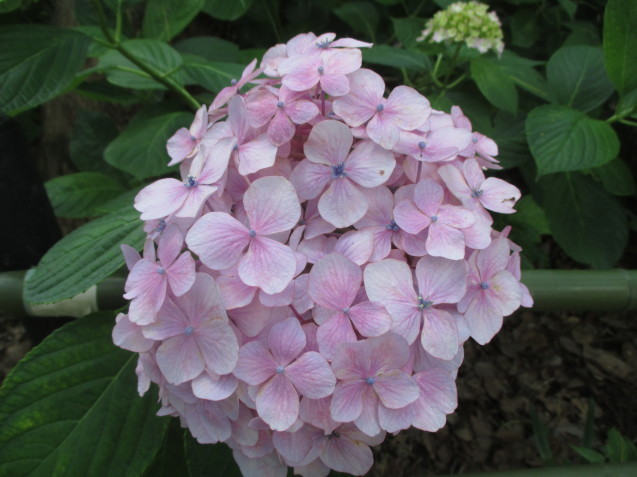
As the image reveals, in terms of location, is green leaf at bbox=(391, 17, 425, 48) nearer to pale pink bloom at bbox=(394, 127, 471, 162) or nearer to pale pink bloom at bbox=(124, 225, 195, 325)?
pale pink bloom at bbox=(394, 127, 471, 162)

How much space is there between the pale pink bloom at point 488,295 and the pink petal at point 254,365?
0.51ft

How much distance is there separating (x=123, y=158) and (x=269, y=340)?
2.41ft

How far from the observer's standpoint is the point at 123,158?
3.34ft

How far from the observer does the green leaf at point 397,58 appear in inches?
42.6

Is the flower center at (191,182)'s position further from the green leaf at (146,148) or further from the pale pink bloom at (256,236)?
the green leaf at (146,148)

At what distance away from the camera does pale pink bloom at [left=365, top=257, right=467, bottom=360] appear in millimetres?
395

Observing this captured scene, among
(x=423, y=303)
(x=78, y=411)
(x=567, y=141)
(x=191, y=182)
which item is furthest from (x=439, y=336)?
(x=567, y=141)

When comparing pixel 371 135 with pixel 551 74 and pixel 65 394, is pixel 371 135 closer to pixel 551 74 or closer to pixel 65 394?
pixel 65 394

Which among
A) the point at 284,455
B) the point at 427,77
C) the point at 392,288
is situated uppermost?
the point at 392,288

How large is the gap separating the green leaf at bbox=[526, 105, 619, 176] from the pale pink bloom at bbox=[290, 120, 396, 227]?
22.5 inches

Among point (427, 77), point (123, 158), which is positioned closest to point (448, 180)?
point (123, 158)

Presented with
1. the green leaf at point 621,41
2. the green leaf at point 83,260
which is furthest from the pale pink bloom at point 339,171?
the green leaf at point 621,41

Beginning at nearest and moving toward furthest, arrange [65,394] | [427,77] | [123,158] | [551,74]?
[65,394] < [123,158] < [551,74] < [427,77]

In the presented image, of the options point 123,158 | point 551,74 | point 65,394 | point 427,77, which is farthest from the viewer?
point 427,77
